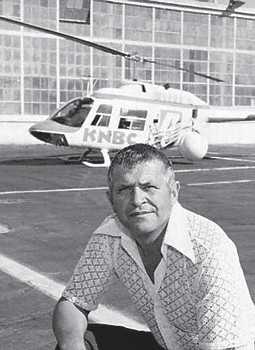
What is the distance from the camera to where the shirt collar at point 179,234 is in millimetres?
2730

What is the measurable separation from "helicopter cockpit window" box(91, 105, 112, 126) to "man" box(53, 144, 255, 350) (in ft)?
54.6

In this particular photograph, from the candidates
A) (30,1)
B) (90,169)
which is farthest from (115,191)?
(30,1)

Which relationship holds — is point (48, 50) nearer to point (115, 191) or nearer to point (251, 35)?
point (251, 35)

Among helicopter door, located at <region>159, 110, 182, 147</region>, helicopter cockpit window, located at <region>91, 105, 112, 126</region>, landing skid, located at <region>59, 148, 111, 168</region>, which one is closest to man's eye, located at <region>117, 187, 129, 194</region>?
landing skid, located at <region>59, 148, 111, 168</region>

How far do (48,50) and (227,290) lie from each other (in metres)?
30.8

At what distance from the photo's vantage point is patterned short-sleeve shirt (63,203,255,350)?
2631 millimetres

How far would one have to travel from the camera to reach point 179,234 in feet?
9.09

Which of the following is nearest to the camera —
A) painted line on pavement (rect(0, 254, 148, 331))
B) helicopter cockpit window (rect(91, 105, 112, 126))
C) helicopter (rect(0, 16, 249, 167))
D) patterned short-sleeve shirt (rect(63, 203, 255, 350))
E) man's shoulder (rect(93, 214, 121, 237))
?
patterned short-sleeve shirt (rect(63, 203, 255, 350))

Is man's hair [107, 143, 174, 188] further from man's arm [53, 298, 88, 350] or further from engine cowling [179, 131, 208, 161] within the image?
engine cowling [179, 131, 208, 161]

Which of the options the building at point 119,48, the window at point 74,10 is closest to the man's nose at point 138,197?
the building at point 119,48

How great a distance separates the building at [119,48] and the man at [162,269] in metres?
29.1

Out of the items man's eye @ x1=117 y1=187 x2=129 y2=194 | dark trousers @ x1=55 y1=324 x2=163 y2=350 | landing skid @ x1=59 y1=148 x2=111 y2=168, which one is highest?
man's eye @ x1=117 y1=187 x2=129 y2=194

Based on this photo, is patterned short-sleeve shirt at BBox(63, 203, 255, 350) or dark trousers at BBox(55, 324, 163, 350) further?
dark trousers at BBox(55, 324, 163, 350)

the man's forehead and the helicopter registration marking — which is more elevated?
the man's forehead
